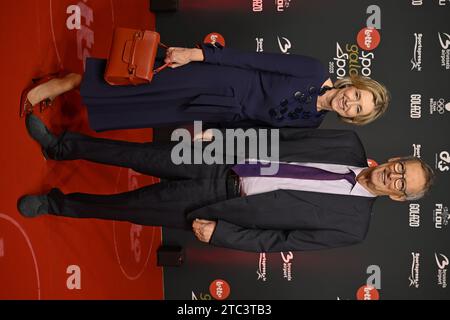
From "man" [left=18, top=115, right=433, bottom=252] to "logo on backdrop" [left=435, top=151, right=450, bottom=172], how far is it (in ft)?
5.11

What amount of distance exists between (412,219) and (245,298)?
155 centimetres

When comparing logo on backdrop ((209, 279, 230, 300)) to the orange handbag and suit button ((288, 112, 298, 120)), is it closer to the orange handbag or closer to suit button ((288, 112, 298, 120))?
suit button ((288, 112, 298, 120))

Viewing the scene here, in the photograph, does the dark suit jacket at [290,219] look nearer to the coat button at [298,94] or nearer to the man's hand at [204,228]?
the man's hand at [204,228]

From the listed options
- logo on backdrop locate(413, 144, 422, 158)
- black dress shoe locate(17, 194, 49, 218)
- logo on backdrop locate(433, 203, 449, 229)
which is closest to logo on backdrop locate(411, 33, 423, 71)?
logo on backdrop locate(413, 144, 422, 158)

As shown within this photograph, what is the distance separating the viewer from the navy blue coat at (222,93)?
2211 mm

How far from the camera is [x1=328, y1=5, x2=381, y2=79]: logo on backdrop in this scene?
146 inches

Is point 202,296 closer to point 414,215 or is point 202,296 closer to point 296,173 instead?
point 414,215

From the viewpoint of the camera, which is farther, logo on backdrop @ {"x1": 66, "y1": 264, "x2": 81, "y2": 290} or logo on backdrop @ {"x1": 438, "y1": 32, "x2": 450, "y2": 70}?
logo on backdrop @ {"x1": 438, "y1": 32, "x2": 450, "y2": 70}

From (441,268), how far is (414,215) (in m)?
0.46

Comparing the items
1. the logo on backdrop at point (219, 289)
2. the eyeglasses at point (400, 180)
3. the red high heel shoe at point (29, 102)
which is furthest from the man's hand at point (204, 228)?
the logo on backdrop at point (219, 289)

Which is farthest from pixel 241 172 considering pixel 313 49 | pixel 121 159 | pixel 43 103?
pixel 313 49

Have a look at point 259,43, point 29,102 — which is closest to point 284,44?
point 259,43

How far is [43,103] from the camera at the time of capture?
8.08ft
